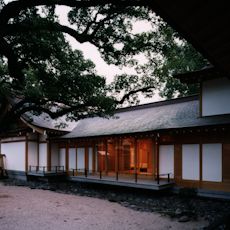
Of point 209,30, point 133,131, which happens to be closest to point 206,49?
point 209,30

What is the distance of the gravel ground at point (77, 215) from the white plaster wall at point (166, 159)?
305cm

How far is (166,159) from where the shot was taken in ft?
47.2

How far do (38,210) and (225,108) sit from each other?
9824 millimetres

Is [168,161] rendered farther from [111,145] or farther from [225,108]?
[111,145]

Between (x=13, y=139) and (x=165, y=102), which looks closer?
(x=165, y=102)

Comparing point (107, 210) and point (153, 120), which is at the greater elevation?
point (153, 120)

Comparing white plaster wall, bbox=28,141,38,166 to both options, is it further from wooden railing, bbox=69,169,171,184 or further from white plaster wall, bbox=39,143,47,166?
wooden railing, bbox=69,169,171,184

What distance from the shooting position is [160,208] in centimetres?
1097

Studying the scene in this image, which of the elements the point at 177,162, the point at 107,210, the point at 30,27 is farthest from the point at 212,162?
the point at 30,27

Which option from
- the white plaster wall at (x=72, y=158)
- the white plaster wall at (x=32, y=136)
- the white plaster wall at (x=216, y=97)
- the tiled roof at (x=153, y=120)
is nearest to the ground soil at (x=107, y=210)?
the tiled roof at (x=153, y=120)

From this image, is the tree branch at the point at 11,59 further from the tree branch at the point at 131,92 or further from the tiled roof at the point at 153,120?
the tiled roof at the point at 153,120

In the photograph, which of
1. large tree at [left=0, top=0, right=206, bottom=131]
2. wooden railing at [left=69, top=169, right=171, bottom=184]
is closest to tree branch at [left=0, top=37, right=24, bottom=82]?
large tree at [left=0, top=0, right=206, bottom=131]

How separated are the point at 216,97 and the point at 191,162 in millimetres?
3503

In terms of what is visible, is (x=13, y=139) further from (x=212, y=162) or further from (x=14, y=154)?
(x=212, y=162)
